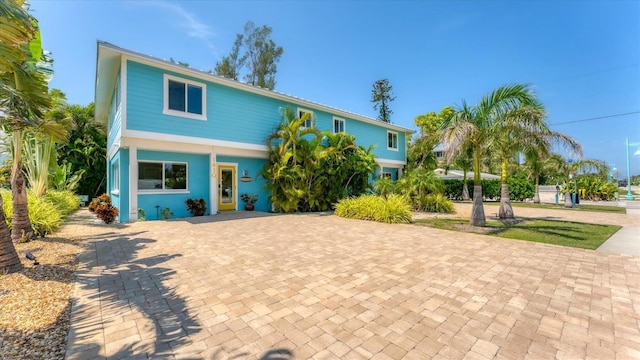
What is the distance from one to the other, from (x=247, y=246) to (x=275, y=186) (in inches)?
275

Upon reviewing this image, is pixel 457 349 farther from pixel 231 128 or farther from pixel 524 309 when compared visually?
pixel 231 128

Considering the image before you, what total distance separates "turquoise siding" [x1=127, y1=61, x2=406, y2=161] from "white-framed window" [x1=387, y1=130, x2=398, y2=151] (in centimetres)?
674

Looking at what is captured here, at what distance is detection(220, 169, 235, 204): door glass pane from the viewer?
1306 centimetres

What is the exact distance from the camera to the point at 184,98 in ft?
35.8

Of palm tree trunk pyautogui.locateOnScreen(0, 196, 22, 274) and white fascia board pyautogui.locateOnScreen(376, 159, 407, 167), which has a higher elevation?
white fascia board pyautogui.locateOnScreen(376, 159, 407, 167)

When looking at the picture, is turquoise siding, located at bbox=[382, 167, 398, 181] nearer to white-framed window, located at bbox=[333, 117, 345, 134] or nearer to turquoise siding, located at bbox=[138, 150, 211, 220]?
white-framed window, located at bbox=[333, 117, 345, 134]

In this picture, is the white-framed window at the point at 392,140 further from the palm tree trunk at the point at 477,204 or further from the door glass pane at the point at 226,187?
the door glass pane at the point at 226,187

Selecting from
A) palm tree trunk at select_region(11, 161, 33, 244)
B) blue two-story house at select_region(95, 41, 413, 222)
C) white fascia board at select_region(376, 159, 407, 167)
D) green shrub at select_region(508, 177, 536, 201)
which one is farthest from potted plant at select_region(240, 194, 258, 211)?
green shrub at select_region(508, 177, 536, 201)

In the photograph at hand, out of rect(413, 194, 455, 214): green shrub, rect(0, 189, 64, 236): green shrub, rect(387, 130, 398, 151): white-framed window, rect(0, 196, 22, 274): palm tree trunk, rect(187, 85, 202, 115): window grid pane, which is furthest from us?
rect(387, 130, 398, 151): white-framed window

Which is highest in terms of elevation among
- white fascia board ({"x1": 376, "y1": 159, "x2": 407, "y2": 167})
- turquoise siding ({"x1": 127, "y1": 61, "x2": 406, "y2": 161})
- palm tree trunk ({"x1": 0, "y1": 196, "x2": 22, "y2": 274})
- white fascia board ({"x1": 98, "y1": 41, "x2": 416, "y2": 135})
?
white fascia board ({"x1": 98, "y1": 41, "x2": 416, "y2": 135})

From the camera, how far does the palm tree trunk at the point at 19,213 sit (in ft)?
22.3

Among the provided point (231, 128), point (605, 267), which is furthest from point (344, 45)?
point (605, 267)

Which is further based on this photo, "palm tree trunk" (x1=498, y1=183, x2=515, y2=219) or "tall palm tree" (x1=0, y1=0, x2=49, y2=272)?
"palm tree trunk" (x1=498, y1=183, x2=515, y2=219)

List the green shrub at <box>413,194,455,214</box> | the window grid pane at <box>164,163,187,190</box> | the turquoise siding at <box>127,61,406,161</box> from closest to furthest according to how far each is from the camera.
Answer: the turquoise siding at <box>127,61,406,161</box>, the window grid pane at <box>164,163,187,190</box>, the green shrub at <box>413,194,455,214</box>
